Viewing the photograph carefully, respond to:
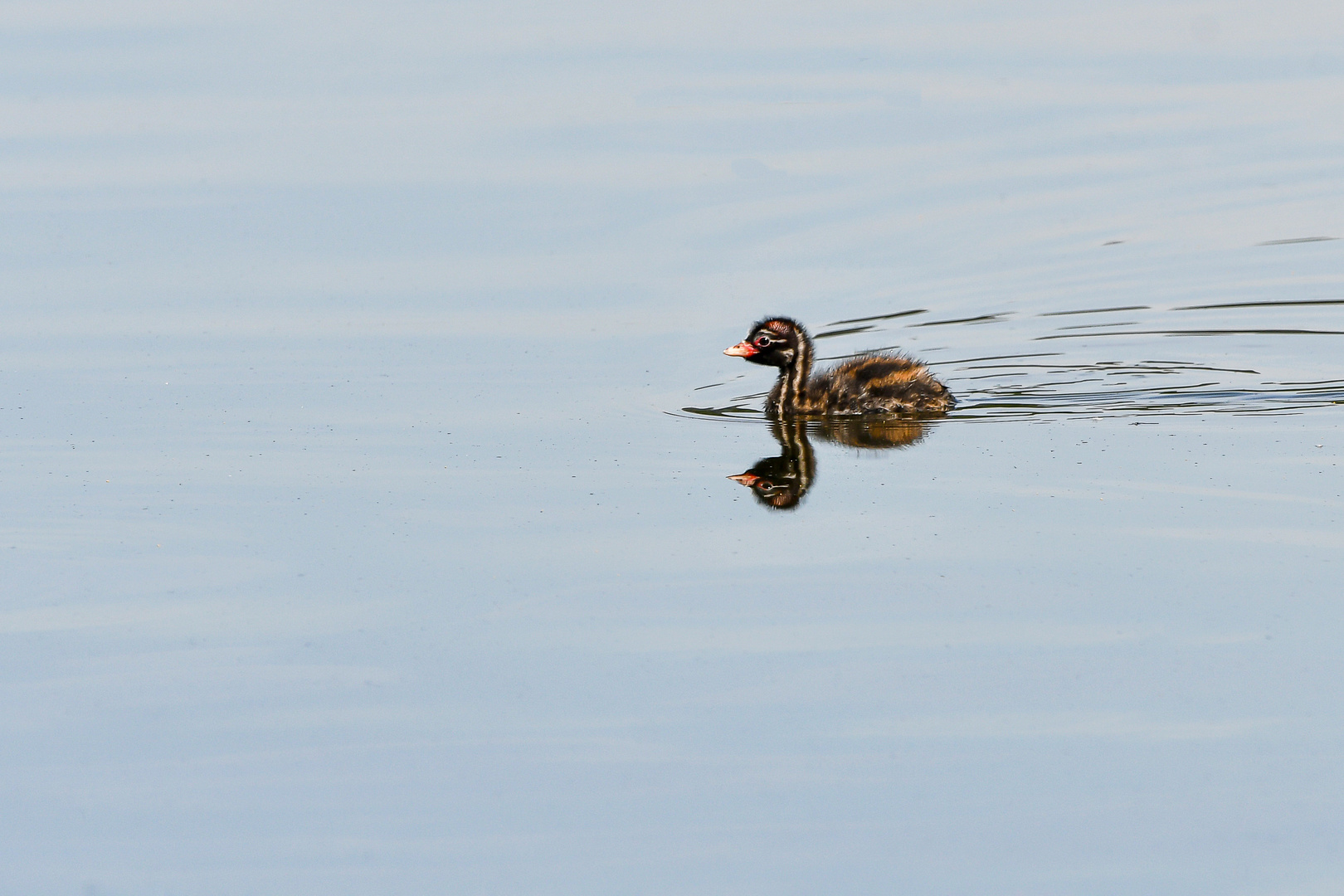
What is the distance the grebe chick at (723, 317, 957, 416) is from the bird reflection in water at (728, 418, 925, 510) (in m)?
0.15

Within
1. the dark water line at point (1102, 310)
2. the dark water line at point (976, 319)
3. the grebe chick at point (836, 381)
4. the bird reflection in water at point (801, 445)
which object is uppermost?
the dark water line at point (1102, 310)

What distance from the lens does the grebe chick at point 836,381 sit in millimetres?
10867

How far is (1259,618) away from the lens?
684cm

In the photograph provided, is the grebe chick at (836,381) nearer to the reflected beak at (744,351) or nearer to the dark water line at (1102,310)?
the reflected beak at (744,351)

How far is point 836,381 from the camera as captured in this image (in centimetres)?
1124

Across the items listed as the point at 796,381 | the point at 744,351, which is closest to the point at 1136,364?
the point at 796,381

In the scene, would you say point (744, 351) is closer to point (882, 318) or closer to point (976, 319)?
point (882, 318)

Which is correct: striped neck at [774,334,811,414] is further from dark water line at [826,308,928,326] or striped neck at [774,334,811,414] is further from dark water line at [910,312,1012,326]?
dark water line at [910,312,1012,326]

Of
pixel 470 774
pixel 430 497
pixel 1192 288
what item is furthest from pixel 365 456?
pixel 1192 288

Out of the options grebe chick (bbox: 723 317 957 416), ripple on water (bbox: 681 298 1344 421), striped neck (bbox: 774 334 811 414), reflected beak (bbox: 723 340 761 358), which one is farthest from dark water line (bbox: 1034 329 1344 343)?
reflected beak (bbox: 723 340 761 358)

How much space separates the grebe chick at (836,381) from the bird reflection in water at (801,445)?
0.15 m

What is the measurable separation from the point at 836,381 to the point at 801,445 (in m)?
0.99

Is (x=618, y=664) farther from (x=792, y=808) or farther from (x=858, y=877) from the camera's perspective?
(x=858, y=877)

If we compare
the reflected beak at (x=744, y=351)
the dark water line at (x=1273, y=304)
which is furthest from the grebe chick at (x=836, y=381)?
the dark water line at (x=1273, y=304)
